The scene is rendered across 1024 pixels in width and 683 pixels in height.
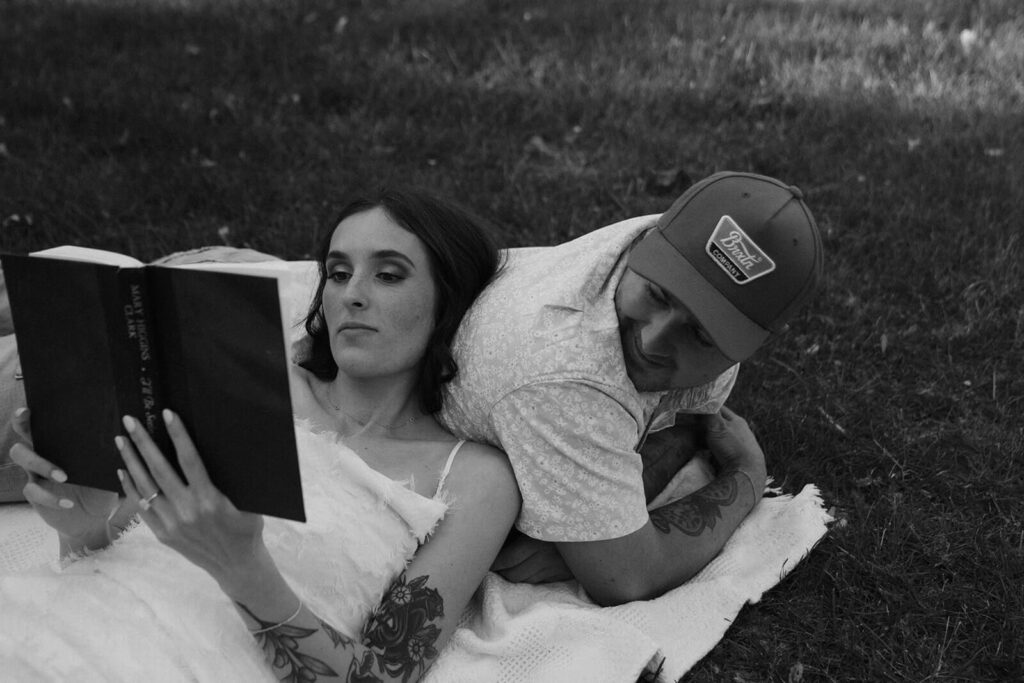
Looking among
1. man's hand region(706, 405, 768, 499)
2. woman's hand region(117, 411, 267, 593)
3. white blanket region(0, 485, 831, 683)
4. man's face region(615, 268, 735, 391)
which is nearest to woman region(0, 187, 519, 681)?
woman's hand region(117, 411, 267, 593)

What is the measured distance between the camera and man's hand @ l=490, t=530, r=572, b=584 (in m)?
3.13

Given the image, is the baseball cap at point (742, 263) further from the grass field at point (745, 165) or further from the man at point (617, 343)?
the grass field at point (745, 165)

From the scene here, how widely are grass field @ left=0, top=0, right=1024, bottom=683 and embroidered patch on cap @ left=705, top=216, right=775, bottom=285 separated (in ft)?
3.65

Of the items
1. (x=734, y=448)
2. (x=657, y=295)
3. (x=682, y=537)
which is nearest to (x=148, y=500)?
(x=657, y=295)

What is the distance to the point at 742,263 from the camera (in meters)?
2.63

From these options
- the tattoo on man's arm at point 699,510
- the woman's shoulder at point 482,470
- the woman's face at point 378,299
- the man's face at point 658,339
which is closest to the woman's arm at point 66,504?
the woman's face at point 378,299

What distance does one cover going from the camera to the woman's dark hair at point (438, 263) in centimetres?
309

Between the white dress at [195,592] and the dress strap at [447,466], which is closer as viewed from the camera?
the white dress at [195,592]

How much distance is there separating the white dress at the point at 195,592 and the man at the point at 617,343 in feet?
1.08

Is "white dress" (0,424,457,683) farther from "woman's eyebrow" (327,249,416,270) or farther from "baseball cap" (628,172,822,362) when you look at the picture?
"baseball cap" (628,172,822,362)

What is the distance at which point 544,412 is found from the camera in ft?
9.04

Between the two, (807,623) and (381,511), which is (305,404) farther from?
(807,623)

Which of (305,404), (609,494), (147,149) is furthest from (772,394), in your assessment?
(147,149)

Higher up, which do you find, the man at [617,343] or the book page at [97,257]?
the book page at [97,257]
